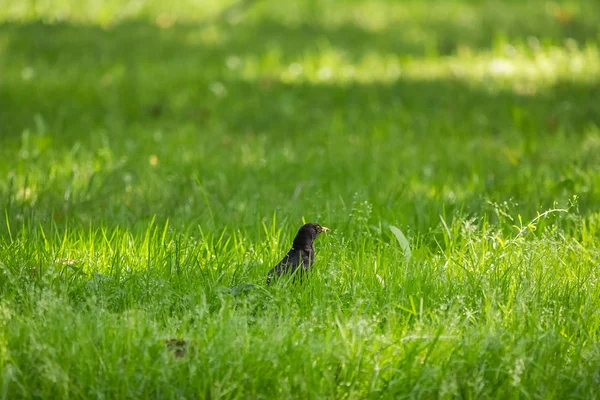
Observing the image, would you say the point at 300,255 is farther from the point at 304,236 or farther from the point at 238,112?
the point at 238,112

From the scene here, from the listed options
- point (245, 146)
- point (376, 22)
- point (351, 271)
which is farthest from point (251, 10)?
point (351, 271)

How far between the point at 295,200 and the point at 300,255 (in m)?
1.72

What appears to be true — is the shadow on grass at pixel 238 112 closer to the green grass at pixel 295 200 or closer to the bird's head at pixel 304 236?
the green grass at pixel 295 200

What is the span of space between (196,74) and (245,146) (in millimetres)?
2410

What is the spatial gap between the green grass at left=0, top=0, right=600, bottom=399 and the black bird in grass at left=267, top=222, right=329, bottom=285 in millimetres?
92

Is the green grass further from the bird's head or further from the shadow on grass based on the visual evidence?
the bird's head

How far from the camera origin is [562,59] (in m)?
9.99

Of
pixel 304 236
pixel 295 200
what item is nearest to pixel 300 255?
pixel 304 236

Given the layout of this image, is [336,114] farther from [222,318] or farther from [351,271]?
[222,318]

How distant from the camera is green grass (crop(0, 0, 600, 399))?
2.61 metres

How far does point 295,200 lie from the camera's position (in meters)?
4.97

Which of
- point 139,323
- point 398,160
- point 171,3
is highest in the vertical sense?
point 171,3

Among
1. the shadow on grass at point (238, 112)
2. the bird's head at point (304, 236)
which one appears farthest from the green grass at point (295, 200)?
the bird's head at point (304, 236)

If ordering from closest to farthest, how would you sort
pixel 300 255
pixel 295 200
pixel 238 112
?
pixel 300 255 → pixel 295 200 → pixel 238 112
